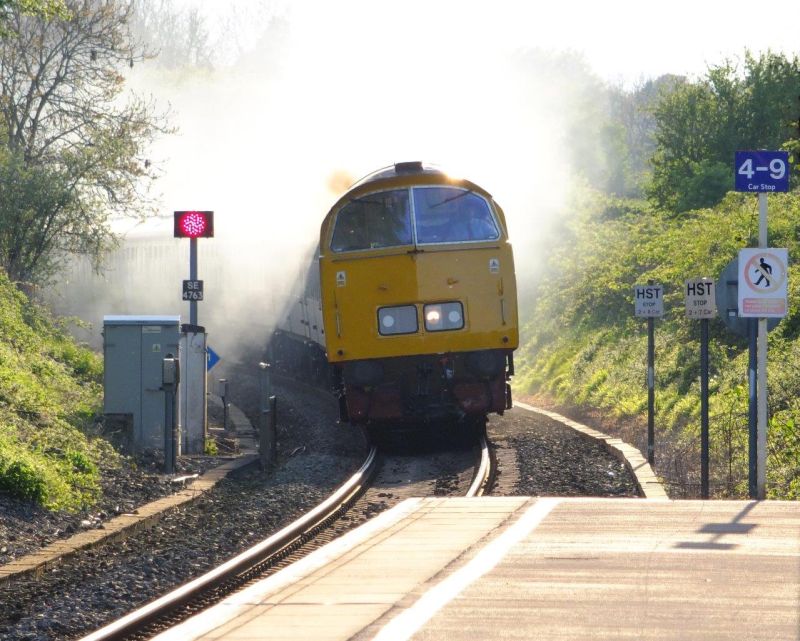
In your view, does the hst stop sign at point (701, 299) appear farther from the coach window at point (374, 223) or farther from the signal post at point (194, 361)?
the signal post at point (194, 361)

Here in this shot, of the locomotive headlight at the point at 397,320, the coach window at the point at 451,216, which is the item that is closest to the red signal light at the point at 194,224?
the locomotive headlight at the point at 397,320

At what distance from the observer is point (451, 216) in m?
17.0

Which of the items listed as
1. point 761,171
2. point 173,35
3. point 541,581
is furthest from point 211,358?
point 173,35

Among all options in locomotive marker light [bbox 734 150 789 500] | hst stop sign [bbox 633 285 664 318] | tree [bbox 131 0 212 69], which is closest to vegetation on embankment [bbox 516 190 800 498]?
locomotive marker light [bbox 734 150 789 500]

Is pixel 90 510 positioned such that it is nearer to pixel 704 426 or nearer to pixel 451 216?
pixel 704 426

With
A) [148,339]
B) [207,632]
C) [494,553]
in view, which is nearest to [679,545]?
[494,553]

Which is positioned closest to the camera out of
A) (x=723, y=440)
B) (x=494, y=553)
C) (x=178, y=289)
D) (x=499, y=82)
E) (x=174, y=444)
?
(x=494, y=553)

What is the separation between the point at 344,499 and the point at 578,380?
15.1m

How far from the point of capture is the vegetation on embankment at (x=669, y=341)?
15656 mm

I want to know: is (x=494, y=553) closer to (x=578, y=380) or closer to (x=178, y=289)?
(x=578, y=380)

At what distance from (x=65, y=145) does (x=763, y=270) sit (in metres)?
21.5

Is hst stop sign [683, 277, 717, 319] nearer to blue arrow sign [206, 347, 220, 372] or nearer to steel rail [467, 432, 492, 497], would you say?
steel rail [467, 432, 492, 497]

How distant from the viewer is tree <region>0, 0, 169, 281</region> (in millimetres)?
26562

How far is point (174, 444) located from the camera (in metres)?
15.0
